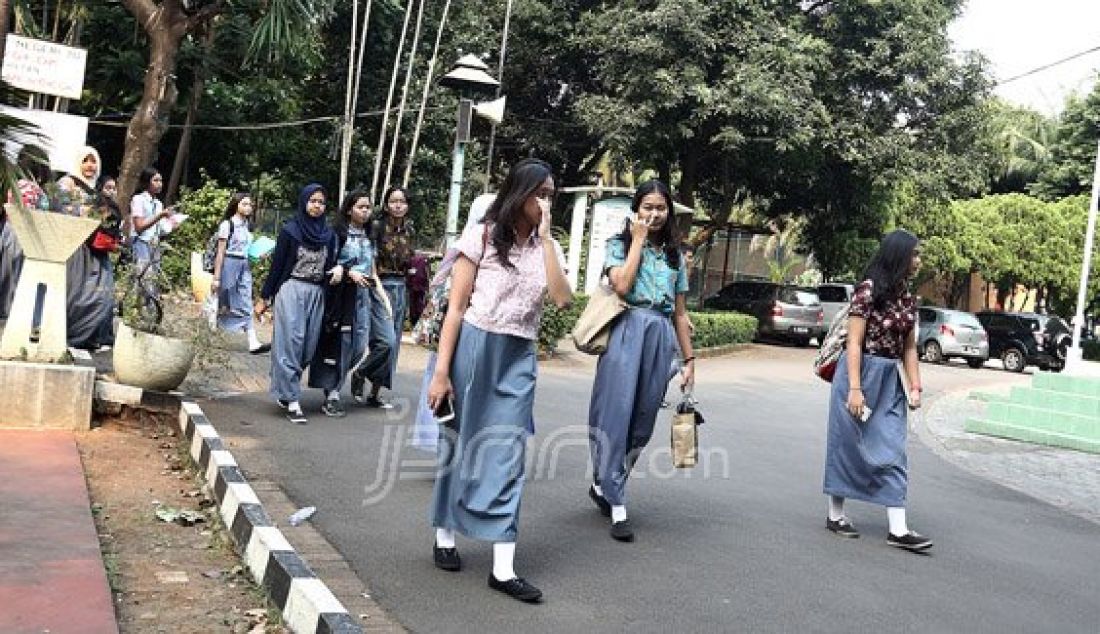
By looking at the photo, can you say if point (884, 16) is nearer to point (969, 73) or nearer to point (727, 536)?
point (969, 73)

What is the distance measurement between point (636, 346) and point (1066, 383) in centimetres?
991

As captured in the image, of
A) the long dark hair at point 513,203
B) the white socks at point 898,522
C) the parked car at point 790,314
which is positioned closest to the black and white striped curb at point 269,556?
the long dark hair at point 513,203

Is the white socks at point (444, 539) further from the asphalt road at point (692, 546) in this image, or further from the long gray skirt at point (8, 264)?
the long gray skirt at point (8, 264)

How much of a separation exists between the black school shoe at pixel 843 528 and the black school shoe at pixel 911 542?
0.66 ft

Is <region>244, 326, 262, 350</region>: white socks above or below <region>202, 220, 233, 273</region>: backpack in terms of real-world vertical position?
below

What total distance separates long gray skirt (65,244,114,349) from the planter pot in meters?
1.76

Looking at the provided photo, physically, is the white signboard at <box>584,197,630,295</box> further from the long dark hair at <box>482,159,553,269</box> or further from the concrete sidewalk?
the long dark hair at <box>482,159,553,269</box>

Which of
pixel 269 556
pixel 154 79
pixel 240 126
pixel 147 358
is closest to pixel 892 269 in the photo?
pixel 269 556

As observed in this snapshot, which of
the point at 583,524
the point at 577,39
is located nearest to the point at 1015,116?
the point at 577,39

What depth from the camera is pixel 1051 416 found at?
12.3 metres

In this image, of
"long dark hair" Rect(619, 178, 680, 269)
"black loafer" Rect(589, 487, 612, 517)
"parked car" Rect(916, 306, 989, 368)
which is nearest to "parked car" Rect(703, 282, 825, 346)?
"parked car" Rect(916, 306, 989, 368)

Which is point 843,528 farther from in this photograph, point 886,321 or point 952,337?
point 952,337

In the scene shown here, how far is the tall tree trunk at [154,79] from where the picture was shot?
A: 12664mm

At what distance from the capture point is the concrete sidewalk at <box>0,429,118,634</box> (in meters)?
3.62
